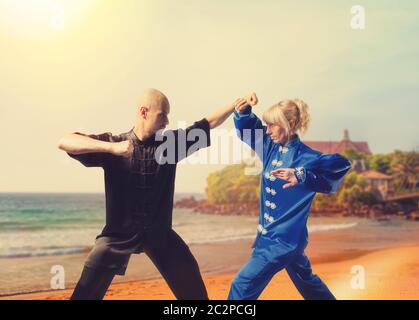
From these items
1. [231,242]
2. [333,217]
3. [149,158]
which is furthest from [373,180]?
[149,158]

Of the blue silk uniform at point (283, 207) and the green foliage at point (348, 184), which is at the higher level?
the blue silk uniform at point (283, 207)

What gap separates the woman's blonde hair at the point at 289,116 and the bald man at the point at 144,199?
338 mm

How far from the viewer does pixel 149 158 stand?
13.2ft

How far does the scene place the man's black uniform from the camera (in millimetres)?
3961

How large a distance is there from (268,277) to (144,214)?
3.64ft

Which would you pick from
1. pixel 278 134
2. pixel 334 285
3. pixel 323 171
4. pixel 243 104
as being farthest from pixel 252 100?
pixel 334 285

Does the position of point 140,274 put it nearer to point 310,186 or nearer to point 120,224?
point 120,224

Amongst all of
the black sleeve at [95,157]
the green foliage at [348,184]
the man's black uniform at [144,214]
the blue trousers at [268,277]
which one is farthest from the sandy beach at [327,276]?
the black sleeve at [95,157]

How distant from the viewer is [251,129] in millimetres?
4059

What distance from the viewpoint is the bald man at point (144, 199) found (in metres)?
3.94

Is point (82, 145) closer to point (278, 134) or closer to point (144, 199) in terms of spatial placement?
point (144, 199)

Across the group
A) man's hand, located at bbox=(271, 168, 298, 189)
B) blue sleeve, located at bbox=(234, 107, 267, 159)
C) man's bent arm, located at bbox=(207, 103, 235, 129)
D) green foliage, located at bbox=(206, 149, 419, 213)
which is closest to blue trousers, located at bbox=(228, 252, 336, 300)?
man's hand, located at bbox=(271, 168, 298, 189)

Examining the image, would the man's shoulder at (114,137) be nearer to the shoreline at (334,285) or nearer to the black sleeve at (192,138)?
the black sleeve at (192,138)

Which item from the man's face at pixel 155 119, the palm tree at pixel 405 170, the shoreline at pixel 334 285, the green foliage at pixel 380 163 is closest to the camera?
the man's face at pixel 155 119
